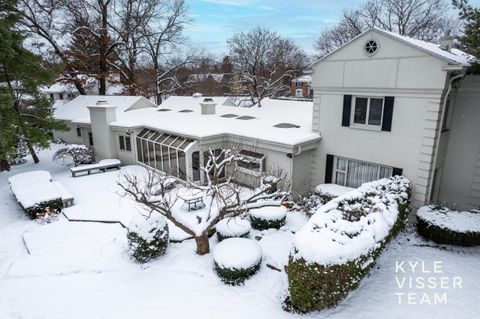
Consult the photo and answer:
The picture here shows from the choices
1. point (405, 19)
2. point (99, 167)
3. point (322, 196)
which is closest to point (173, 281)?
point (322, 196)

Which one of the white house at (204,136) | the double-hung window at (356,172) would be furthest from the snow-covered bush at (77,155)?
the double-hung window at (356,172)

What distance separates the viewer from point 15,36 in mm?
14328

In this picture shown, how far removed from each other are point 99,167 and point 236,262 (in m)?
12.8

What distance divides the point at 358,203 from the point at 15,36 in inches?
674

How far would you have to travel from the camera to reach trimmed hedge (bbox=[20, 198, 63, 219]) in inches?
456

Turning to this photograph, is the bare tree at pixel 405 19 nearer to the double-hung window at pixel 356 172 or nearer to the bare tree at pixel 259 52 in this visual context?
the bare tree at pixel 259 52

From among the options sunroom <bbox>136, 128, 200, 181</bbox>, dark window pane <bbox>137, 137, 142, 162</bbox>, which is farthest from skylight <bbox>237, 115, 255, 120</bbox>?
dark window pane <bbox>137, 137, 142, 162</bbox>

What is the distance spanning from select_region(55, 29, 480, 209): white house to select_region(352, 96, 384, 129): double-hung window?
0.04 metres

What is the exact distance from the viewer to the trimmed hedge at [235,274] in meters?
7.55

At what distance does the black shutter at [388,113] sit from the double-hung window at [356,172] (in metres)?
1.54

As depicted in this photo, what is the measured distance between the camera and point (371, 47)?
1063 cm

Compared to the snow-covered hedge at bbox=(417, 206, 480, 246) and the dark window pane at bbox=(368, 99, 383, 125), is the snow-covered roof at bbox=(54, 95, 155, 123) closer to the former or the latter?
the dark window pane at bbox=(368, 99, 383, 125)

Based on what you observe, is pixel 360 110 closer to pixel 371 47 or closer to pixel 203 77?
pixel 371 47

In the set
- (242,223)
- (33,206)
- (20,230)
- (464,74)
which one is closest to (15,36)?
(33,206)
